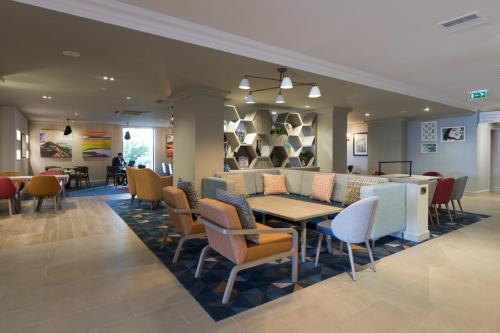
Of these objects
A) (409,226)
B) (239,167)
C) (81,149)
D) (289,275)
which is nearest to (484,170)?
(409,226)

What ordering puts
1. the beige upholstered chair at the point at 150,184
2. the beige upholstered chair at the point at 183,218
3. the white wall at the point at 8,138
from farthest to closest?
1. the white wall at the point at 8,138
2. the beige upholstered chair at the point at 150,184
3. the beige upholstered chair at the point at 183,218

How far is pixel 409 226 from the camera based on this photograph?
425 centimetres

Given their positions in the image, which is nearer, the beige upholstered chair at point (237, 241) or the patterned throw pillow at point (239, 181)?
the beige upholstered chair at point (237, 241)

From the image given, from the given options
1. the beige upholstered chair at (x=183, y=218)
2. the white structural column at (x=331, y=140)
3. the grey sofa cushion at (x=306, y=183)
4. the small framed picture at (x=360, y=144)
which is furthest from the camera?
the small framed picture at (x=360, y=144)

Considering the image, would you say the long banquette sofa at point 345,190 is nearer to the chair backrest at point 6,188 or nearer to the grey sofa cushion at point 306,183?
the grey sofa cushion at point 306,183

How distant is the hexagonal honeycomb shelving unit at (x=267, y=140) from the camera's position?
6.45 metres

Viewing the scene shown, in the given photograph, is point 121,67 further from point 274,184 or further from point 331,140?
point 331,140

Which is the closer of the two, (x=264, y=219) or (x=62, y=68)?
(x=62, y=68)

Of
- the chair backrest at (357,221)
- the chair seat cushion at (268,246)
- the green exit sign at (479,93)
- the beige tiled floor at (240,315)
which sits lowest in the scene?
the beige tiled floor at (240,315)

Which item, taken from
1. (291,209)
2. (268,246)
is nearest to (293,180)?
(291,209)

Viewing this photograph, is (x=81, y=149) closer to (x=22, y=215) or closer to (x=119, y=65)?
(x=22, y=215)

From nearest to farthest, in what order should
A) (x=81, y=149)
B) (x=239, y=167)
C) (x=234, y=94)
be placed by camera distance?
(x=234, y=94)
(x=239, y=167)
(x=81, y=149)

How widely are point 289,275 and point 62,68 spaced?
4239 millimetres

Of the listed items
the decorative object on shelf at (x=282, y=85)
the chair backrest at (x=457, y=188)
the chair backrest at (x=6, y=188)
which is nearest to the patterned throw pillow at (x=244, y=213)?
the decorative object on shelf at (x=282, y=85)
